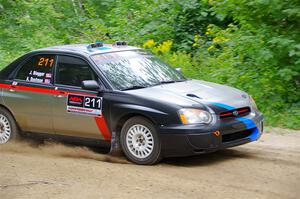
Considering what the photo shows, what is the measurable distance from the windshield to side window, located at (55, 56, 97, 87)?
190mm

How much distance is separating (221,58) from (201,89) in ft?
15.6

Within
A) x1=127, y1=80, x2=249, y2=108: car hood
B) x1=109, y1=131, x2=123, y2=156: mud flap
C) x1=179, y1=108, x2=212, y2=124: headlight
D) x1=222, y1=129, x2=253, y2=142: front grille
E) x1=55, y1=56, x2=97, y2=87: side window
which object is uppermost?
x1=55, y1=56, x2=97, y2=87: side window

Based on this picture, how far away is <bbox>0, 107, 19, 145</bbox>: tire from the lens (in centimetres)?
941

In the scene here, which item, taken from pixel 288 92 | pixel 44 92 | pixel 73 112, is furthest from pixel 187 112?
pixel 288 92

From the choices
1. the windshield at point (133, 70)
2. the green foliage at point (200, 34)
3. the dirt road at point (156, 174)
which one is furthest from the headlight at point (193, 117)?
the green foliage at point (200, 34)

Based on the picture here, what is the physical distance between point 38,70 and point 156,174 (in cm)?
304

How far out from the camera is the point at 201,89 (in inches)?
332

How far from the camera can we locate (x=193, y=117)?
301 inches

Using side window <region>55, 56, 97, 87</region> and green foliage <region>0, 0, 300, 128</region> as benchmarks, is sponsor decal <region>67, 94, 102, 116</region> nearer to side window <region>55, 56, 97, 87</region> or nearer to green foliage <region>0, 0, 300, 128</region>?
side window <region>55, 56, 97, 87</region>

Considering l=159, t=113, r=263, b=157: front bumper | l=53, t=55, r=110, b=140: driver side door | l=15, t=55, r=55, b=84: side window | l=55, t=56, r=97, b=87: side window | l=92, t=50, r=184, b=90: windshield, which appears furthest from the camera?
l=15, t=55, r=55, b=84: side window

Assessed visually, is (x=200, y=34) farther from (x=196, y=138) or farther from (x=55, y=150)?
(x=196, y=138)

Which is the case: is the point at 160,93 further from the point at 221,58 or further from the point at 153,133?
the point at 221,58

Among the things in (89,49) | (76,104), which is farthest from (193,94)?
(89,49)

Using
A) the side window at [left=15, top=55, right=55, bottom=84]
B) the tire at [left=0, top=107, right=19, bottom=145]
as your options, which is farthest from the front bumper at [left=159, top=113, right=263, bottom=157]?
the tire at [left=0, top=107, right=19, bottom=145]
